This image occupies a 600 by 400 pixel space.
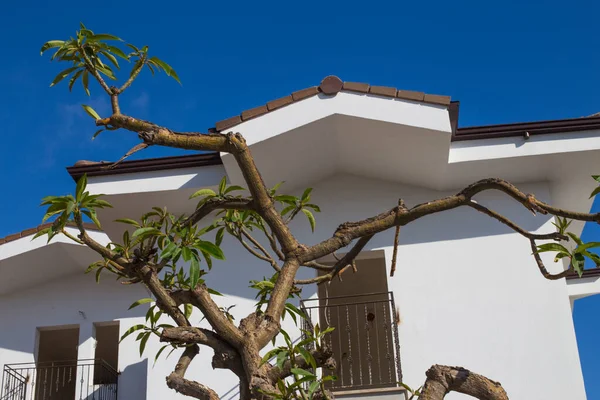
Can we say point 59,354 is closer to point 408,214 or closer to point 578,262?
point 408,214

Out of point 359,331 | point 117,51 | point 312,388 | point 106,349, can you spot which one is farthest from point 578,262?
point 106,349

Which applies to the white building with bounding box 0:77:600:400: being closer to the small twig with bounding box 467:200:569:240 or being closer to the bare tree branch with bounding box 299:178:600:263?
the small twig with bounding box 467:200:569:240

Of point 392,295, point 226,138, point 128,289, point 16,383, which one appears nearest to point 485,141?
point 392,295

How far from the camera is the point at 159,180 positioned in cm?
1005

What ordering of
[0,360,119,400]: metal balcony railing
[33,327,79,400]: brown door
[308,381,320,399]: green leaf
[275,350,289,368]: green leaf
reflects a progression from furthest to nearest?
[33,327,79,400]: brown door
[0,360,119,400]: metal balcony railing
[275,350,289,368]: green leaf
[308,381,320,399]: green leaf

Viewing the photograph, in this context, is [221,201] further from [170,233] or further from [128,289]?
[128,289]

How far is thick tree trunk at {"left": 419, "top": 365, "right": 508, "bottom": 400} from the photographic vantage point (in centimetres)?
373

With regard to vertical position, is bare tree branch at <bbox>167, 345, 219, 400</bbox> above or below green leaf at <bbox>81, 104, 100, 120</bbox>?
below

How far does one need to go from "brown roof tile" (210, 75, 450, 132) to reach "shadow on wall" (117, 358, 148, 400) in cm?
401

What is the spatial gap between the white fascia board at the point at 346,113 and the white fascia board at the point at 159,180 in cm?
80

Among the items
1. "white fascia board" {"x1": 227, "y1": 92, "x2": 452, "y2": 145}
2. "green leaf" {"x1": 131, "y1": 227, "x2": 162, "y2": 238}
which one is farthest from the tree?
"white fascia board" {"x1": 227, "y1": 92, "x2": 452, "y2": 145}

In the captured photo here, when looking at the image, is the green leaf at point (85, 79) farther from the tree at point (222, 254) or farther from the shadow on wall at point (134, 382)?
the shadow on wall at point (134, 382)

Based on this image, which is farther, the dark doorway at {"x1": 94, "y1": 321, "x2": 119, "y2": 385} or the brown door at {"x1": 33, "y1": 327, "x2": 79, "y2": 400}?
the brown door at {"x1": 33, "y1": 327, "x2": 79, "y2": 400}

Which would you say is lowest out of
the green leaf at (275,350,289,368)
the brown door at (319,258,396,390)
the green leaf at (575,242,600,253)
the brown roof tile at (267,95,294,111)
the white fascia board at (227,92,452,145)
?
the green leaf at (275,350,289,368)
